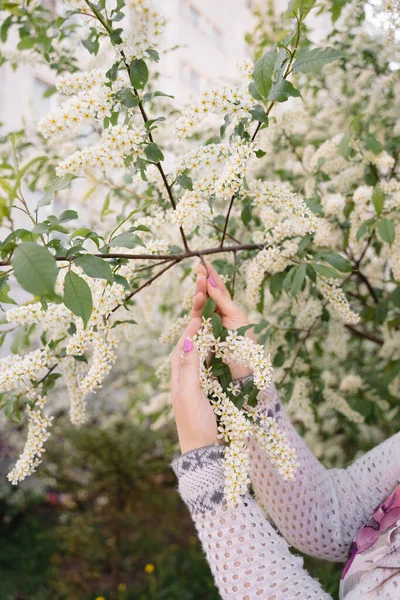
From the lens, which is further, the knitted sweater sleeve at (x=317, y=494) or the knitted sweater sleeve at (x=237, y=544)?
the knitted sweater sleeve at (x=317, y=494)

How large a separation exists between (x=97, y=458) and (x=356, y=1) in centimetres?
281

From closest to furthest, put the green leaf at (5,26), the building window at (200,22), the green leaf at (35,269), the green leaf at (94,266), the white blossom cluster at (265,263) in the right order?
the green leaf at (35,269) < the green leaf at (94,266) < the white blossom cluster at (265,263) < the green leaf at (5,26) < the building window at (200,22)

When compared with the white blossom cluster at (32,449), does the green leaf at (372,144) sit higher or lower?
higher

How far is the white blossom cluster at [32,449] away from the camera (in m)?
1.04

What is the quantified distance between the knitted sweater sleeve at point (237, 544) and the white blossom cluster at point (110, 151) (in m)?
0.55

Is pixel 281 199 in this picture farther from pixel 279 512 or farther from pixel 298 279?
pixel 279 512

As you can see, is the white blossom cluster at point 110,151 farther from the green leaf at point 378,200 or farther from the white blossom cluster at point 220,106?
the green leaf at point 378,200

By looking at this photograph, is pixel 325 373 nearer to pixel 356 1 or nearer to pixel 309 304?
pixel 309 304

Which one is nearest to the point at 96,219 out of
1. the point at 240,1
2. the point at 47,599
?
the point at 47,599

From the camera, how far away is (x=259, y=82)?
91 centimetres

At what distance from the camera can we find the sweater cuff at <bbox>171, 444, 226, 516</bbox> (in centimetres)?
92

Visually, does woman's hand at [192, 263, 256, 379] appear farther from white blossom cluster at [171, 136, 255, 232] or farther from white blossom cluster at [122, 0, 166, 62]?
white blossom cluster at [122, 0, 166, 62]

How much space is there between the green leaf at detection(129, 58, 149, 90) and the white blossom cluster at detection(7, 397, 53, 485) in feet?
2.07

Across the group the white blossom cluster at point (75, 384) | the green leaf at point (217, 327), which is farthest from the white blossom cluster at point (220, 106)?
the white blossom cluster at point (75, 384)
